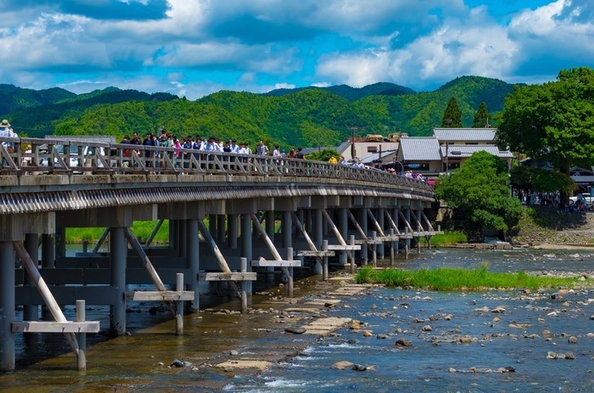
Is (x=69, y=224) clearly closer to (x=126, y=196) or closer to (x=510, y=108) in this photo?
(x=126, y=196)

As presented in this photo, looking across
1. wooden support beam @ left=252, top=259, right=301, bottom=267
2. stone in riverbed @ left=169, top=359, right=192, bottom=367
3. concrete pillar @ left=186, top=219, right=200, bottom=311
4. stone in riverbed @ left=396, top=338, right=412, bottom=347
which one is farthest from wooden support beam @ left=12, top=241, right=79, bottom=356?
wooden support beam @ left=252, top=259, right=301, bottom=267

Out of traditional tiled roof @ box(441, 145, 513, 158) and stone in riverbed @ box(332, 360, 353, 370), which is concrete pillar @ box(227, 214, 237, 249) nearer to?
stone in riverbed @ box(332, 360, 353, 370)

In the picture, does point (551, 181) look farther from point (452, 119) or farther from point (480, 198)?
point (452, 119)

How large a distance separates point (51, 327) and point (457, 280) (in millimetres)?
26645

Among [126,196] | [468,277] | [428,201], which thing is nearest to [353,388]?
[126,196]

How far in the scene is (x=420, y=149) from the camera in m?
129

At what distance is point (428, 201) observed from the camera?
87125mm

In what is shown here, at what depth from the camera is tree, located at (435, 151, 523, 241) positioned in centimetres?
8575

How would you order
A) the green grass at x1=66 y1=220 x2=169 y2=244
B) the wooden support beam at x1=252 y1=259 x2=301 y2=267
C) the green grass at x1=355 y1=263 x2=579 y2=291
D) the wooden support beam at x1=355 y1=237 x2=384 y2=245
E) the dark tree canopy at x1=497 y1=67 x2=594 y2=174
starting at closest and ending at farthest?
1. the wooden support beam at x1=252 y1=259 x2=301 y2=267
2. the green grass at x1=355 y1=263 x2=579 y2=291
3. the wooden support beam at x1=355 y1=237 x2=384 y2=245
4. the green grass at x1=66 y1=220 x2=169 y2=244
5. the dark tree canopy at x1=497 y1=67 x2=594 y2=174

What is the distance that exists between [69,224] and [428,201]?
60.4 m

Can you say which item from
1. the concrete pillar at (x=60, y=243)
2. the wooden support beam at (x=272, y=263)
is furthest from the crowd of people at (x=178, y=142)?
the concrete pillar at (x=60, y=243)

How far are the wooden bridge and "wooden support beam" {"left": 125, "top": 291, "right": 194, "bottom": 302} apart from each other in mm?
32

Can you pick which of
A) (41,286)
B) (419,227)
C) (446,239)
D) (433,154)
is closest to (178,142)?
(41,286)

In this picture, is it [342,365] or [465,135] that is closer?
[342,365]
